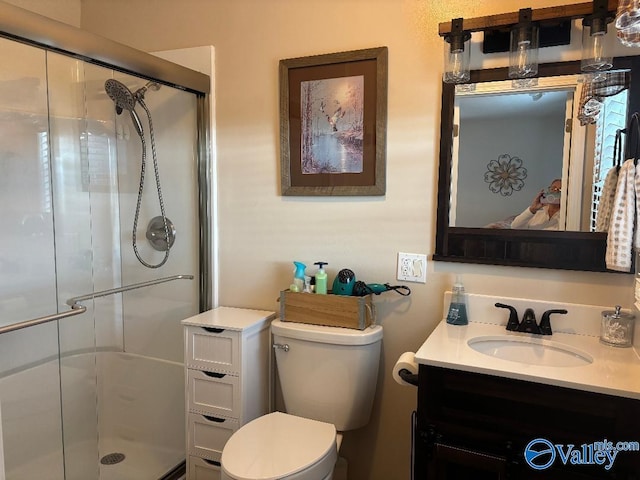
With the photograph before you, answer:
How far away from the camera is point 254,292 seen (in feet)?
7.22

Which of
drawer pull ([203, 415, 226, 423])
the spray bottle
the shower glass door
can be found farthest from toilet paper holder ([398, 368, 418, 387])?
the shower glass door

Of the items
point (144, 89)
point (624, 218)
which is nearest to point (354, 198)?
point (624, 218)

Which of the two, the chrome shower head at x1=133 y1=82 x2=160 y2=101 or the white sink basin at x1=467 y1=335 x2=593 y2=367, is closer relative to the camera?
the white sink basin at x1=467 y1=335 x2=593 y2=367

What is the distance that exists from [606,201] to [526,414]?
778 mm

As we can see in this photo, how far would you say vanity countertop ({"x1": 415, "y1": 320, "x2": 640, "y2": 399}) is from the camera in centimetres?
119

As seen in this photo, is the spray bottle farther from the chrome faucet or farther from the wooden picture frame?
the chrome faucet

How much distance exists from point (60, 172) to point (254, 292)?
1.06 m

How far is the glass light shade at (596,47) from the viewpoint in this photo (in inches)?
57.0

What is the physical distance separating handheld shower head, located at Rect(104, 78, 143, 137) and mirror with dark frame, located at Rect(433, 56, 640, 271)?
4.61 ft

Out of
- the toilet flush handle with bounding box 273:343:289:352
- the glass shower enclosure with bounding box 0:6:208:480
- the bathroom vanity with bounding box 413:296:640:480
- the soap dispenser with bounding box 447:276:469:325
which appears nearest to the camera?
the bathroom vanity with bounding box 413:296:640:480

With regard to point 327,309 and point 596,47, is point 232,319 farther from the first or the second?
point 596,47

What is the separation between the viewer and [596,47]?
4.83 ft

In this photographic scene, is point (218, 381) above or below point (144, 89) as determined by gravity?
below

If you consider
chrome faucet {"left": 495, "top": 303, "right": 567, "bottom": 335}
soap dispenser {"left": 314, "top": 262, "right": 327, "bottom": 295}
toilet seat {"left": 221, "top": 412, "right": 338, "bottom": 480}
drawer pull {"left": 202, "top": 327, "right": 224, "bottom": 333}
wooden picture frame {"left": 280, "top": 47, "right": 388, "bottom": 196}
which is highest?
wooden picture frame {"left": 280, "top": 47, "right": 388, "bottom": 196}
